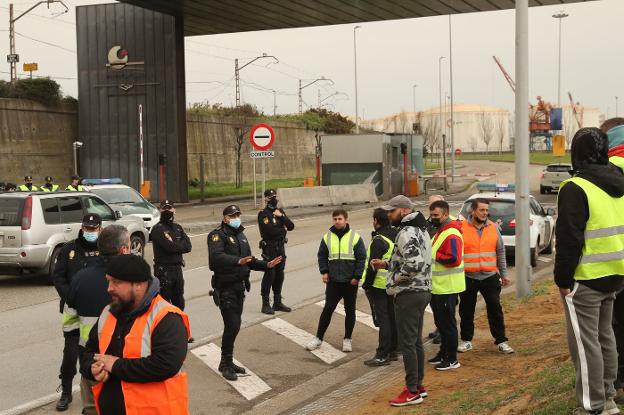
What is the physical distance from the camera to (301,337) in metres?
10.5

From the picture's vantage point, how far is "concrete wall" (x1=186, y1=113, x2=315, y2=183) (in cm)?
5234

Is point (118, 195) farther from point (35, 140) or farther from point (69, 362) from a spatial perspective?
point (35, 140)

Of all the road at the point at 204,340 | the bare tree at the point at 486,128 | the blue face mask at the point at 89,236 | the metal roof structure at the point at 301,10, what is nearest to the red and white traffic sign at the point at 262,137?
the metal roof structure at the point at 301,10

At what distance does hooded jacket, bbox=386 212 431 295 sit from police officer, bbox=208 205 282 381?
1.80 metres

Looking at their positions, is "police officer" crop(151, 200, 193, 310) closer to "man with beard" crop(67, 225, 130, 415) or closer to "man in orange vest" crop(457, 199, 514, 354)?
"man in orange vest" crop(457, 199, 514, 354)

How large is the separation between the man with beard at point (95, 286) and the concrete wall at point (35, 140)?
31.2 m

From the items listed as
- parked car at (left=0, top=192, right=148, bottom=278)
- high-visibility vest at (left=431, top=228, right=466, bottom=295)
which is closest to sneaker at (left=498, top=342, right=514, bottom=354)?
high-visibility vest at (left=431, top=228, right=466, bottom=295)

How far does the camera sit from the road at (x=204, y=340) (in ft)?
27.1

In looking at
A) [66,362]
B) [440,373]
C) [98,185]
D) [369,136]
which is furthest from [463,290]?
[369,136]

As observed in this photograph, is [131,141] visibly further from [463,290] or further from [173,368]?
[173,368]

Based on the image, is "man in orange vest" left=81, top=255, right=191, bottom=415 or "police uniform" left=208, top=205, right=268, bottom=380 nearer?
"man in orange vest" left=81, top=255, right=191, bottom=415

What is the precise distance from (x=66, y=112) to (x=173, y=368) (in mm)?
38399

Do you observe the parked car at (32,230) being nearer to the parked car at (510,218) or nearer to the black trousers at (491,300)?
the black trousers at (491,300)

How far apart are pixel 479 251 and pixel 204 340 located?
3.58 meters
